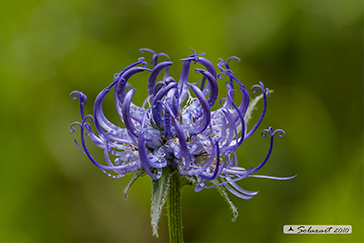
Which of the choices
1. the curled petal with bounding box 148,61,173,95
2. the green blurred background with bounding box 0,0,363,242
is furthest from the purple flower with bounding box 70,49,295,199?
the green blurred background with bounding box 0,0,363,242

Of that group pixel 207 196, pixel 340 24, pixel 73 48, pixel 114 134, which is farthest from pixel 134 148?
pixel 340 24

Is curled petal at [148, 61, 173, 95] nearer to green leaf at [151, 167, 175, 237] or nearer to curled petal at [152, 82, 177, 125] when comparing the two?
curled petal at [152, 82, 177, 125]

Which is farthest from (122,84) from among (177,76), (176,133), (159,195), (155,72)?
(177,76)

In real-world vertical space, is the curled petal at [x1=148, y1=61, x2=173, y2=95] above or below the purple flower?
above

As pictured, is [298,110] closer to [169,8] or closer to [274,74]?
[274,74]

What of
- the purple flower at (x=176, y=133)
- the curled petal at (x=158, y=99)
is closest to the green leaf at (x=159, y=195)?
the purple flower at (x=176, y=133)

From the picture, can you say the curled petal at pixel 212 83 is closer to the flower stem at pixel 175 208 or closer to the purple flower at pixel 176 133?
the purple flower at pixel 176 133

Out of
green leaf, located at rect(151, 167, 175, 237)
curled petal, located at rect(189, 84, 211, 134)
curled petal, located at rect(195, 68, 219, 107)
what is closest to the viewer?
green leaf, located at rect(151, 167, 175, 237)
